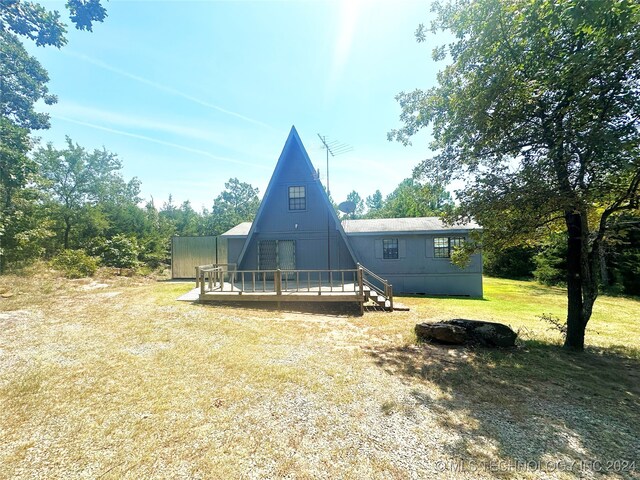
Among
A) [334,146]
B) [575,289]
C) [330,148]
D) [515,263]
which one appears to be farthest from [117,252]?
[515,263]

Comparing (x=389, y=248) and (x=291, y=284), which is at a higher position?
(x=389, y=248)

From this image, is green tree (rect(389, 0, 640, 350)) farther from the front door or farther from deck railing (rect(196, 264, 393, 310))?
the front door

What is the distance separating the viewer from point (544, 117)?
526cm

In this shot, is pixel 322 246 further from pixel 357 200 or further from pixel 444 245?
pixel 357 200

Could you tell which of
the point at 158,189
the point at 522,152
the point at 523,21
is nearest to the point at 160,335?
the point at 522,152

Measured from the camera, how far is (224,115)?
585 inches

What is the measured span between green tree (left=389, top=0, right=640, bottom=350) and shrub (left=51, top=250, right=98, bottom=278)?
18.2 meters

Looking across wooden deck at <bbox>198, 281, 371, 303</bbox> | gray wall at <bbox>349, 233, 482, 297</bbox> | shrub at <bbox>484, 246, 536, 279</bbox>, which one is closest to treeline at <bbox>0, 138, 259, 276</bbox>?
wooden deck at <bbox>198, 281, 371, 303</bbox>

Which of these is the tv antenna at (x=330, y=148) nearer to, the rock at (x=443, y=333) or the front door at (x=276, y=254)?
the front door at (x=276, y=254)

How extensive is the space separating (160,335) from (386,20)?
10.2 metres

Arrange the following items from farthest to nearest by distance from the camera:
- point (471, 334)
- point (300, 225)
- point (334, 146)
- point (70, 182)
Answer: point (70, 182), point (300, 225), point (334, 146), point (471, 334)

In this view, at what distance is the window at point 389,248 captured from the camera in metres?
13.4

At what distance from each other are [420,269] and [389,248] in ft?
6.13

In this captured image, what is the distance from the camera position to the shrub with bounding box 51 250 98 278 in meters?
14.1
